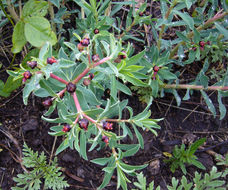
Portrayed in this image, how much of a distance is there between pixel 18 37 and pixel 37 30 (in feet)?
0.84

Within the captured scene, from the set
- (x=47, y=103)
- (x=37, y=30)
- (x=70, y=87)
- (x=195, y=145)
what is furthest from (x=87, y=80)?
(x=195, y=145)

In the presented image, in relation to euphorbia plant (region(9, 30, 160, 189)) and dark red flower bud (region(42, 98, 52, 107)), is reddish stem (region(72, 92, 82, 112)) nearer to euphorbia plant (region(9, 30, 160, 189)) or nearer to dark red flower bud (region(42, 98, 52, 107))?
euphorbia plant (region(9, 30, 160, 189))

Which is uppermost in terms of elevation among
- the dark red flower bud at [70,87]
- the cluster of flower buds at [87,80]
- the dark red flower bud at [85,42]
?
the dark red flower bud at [85,42]

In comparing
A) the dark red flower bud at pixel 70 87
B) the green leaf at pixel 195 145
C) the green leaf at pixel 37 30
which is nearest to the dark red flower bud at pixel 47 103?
the dark red flower bud at pixel 70 87

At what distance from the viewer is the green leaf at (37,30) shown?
91.7 inches

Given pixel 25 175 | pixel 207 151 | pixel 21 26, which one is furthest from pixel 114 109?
pixel 207 151

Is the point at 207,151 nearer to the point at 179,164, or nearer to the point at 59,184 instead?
the point at 179,164

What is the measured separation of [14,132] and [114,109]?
1.86m

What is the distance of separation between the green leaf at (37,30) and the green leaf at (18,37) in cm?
10

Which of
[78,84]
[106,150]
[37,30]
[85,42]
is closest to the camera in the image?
[85,42]

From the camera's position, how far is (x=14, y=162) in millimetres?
3152

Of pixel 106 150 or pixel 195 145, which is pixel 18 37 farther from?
pixel 195 145

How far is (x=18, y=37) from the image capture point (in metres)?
2.46

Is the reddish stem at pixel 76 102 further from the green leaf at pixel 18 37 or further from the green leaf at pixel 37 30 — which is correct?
the green leaf at pixel 18 37
